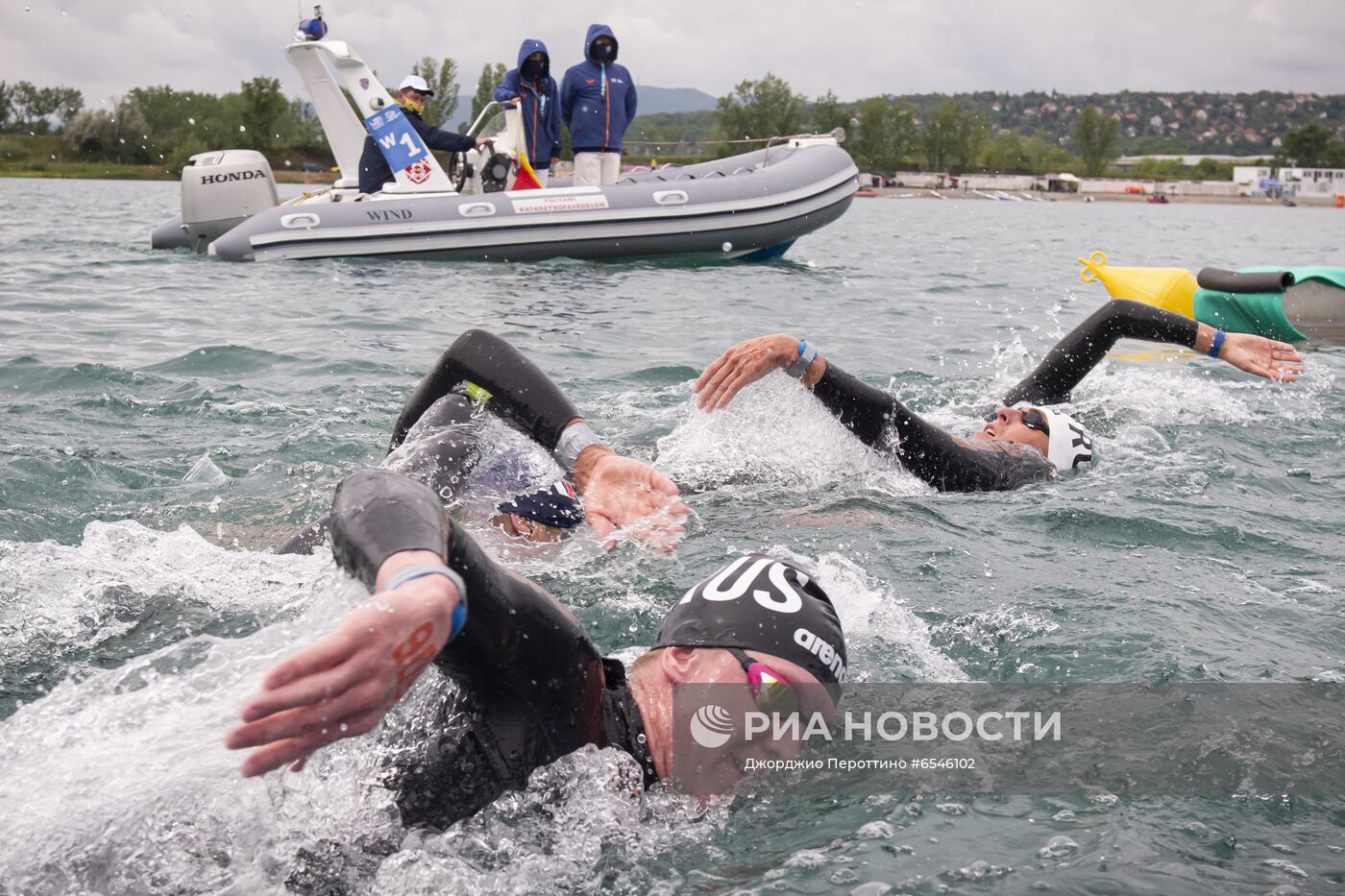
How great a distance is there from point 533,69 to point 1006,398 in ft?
34.3

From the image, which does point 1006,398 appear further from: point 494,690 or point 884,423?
point 494,690

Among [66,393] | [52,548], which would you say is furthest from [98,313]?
[52,548]

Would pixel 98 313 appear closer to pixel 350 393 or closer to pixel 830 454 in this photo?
pixel 350 393

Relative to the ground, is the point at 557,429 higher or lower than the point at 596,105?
lower

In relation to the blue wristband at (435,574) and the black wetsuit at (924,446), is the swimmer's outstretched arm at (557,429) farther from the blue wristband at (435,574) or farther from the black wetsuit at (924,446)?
the black wetsuit at (924,446)

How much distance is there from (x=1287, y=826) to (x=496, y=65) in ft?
230

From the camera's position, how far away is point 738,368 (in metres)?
4.62

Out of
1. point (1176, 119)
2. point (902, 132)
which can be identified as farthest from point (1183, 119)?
point (902, 132)

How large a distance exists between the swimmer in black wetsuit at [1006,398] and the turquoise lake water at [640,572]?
19cm

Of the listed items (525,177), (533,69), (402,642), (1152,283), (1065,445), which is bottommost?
(1065,445)

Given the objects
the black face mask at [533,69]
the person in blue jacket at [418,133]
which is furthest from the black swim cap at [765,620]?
the black face mask at [533,69]

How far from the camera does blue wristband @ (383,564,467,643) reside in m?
1.79

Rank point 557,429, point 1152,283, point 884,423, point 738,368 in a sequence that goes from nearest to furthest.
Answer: point 557,429 → point 738,368 → point 884,423 → point 1152,283

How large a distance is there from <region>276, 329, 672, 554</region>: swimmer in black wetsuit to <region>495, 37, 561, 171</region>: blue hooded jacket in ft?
38.2
